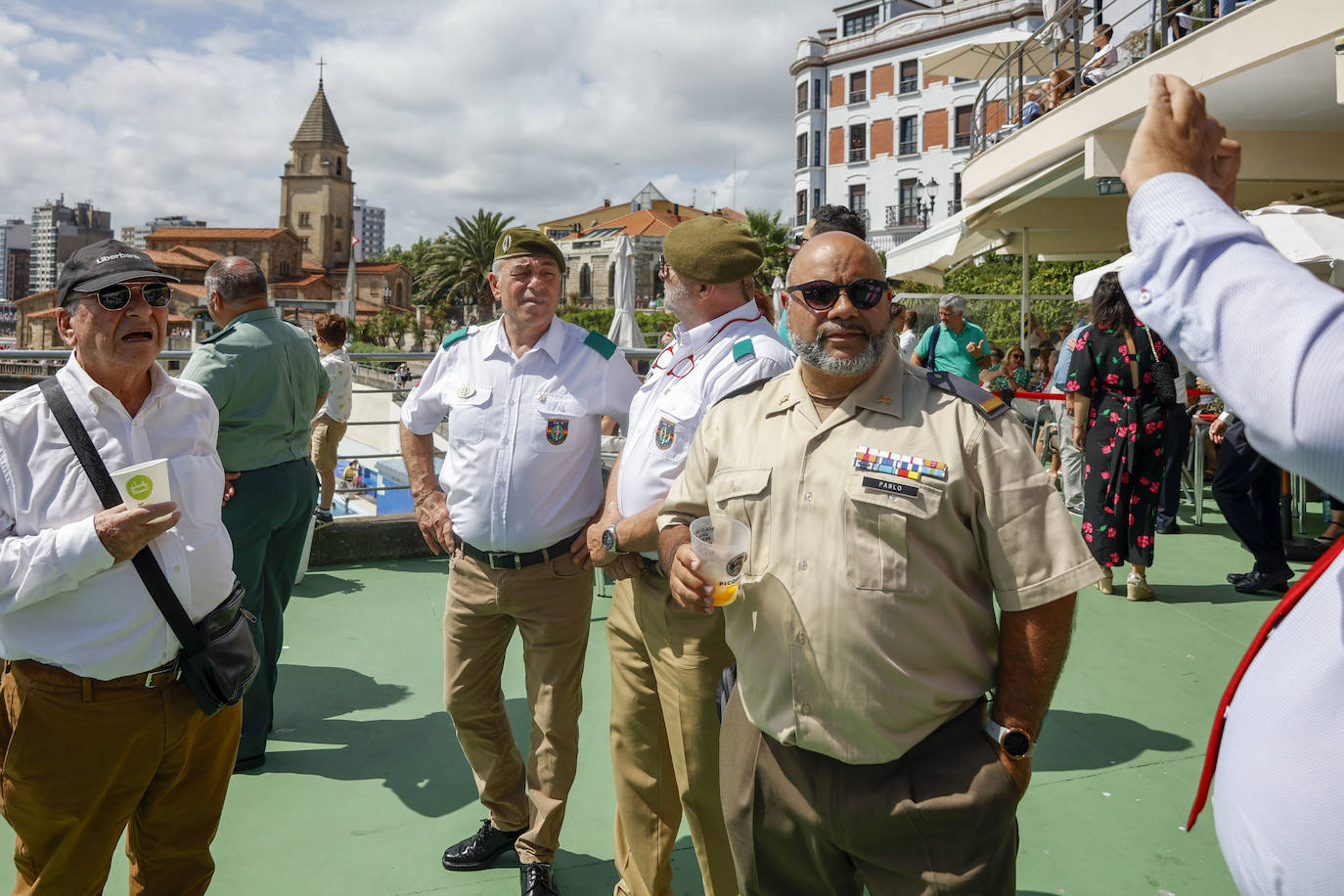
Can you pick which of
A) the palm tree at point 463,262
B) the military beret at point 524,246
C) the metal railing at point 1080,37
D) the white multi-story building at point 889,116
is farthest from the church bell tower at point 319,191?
the military beret at point 524,246

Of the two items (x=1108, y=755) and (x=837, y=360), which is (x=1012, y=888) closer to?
(x=837, y=360)

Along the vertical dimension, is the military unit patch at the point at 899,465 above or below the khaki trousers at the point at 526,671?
above

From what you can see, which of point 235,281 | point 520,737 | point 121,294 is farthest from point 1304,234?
point 121,294

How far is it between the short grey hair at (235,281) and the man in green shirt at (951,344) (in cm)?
528

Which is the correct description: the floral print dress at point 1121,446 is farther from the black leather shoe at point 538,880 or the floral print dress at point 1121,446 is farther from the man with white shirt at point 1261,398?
the man with white shirt at point 1261,398

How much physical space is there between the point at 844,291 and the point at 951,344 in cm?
612

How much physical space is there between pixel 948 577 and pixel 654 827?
1.31 metres

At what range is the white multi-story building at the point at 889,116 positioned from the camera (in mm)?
51812

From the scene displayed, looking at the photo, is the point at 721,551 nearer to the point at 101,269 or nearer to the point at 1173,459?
the point at 101,269

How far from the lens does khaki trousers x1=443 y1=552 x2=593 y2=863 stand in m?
3.02

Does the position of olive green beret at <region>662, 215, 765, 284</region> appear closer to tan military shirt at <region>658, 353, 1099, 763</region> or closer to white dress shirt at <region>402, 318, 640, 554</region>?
white dress shirt at <region>402, 318, 640, 554</region>

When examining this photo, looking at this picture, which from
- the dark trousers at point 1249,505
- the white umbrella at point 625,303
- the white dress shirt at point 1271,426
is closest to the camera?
the white dress shirt at point 1271,426

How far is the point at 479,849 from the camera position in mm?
3041

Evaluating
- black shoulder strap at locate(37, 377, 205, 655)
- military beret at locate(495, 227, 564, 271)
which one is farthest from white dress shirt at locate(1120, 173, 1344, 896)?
military beret at locate(495, 227, 564, 271)
